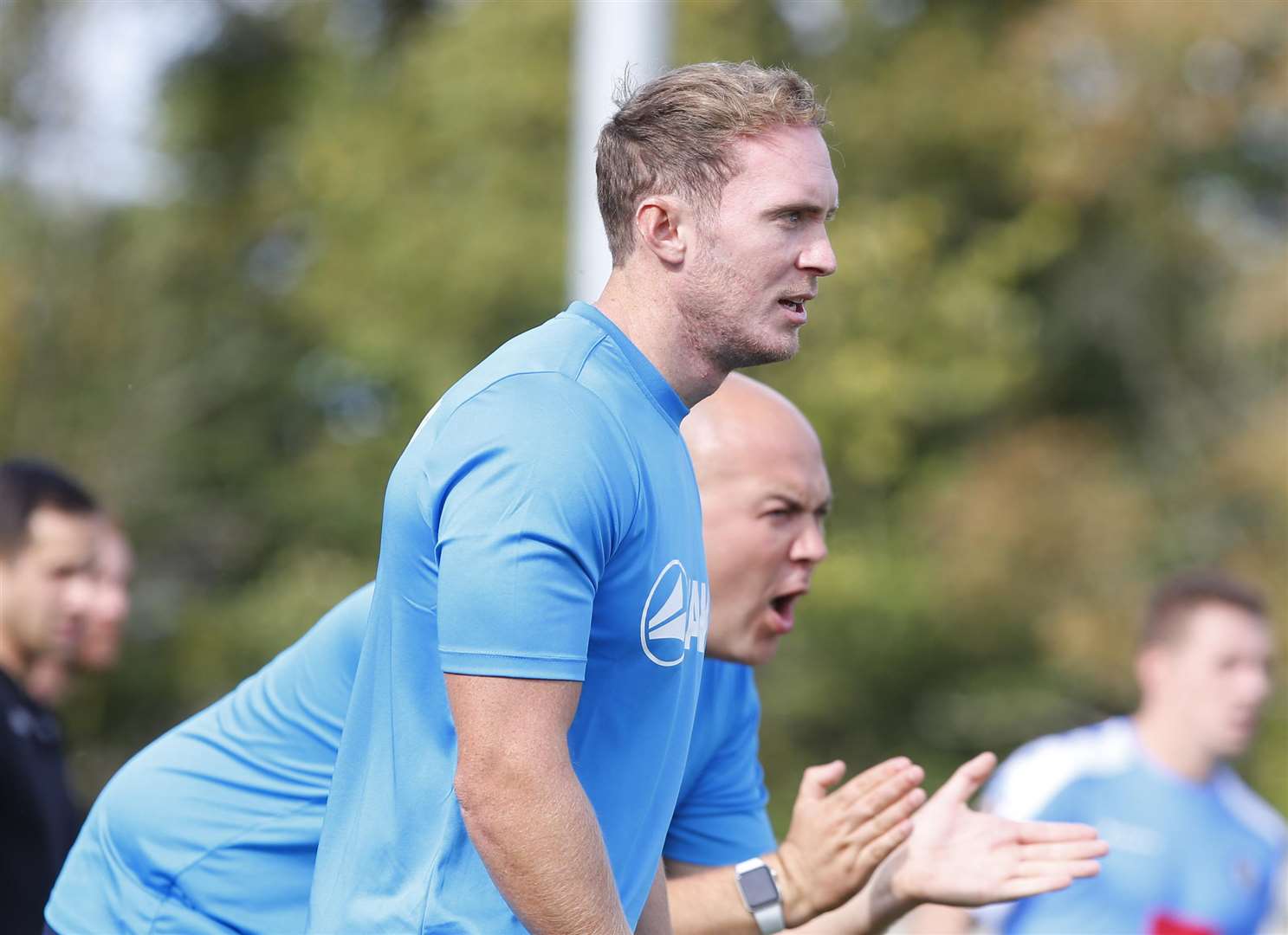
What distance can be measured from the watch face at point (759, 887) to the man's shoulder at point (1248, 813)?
2.95 m

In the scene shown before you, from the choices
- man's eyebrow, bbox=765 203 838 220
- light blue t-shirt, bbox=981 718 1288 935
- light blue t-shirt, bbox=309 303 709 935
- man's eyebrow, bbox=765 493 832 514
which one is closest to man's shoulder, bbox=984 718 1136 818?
light blue t-shirt, bbox=981 718 1288 935

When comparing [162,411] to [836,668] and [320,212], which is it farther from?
[836,668]

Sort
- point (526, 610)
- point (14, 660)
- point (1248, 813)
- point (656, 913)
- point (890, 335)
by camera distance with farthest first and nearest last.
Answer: point (890, 335), point (1248, 813), point (14, 660), point (656, 913), point (526, 610)

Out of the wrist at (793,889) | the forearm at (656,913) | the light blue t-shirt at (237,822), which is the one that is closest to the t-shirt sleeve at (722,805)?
the wrist at (793,889)

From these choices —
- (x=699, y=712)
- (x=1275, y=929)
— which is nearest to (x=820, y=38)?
(x=1275, y=929)

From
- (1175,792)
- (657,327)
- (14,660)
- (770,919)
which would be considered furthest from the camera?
(1175,792)

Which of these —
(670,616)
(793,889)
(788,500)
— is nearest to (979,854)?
(793,889)

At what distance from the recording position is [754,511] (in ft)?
12.1

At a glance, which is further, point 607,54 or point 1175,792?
point 607,54

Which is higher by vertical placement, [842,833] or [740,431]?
[740,431]

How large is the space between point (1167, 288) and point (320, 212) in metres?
10.3

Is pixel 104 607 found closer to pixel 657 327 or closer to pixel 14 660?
pixel 14 660

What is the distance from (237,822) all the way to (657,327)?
4.27 feet

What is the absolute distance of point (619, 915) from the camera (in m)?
2.40
